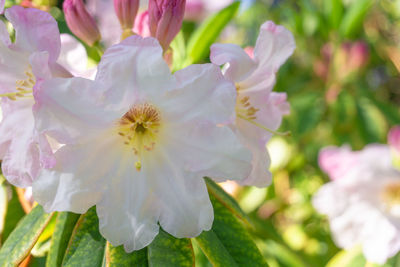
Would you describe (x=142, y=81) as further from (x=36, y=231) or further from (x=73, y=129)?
(x=36, y=231)

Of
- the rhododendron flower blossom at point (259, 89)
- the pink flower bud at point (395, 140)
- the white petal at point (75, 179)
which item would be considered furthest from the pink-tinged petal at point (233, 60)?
the pink flower bud at point (395, 140)

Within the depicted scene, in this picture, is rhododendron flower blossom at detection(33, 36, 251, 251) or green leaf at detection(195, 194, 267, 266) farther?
green leaf at detection(195, 194, 267, 266)

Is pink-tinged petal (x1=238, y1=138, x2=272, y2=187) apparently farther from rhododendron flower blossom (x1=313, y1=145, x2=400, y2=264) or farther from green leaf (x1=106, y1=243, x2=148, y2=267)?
rhododendron flower blossom (x1=313, y1=145, x2=400, y2=264)

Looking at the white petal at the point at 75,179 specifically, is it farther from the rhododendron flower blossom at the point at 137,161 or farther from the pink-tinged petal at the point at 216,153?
the pink-tinged petal at the point at 216,153

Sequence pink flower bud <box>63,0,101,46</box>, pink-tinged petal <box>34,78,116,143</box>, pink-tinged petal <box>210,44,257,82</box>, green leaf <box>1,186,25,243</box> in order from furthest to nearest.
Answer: green leaf <box>1,186,25,243</box> < pink flower bud <box>63,0,101,46</box> < pink-tinged petal <box>210,44,257,82</box> < pink-tinged petal <box>34,78,116,143</box>

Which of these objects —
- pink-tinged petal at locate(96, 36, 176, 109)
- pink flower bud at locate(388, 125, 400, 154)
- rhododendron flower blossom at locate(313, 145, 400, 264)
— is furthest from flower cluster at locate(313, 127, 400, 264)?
pink-tinged petal at locate(96, 36, 176, 109)

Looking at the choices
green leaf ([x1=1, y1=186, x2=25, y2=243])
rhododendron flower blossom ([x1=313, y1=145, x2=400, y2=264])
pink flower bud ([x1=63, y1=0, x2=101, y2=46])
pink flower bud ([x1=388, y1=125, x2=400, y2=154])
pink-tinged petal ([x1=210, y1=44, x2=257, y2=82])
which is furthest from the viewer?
pink flower bud ([x1=388, y1=125, x2=400, y2=154])

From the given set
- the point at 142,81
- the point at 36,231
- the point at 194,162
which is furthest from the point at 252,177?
the point at 36,231
